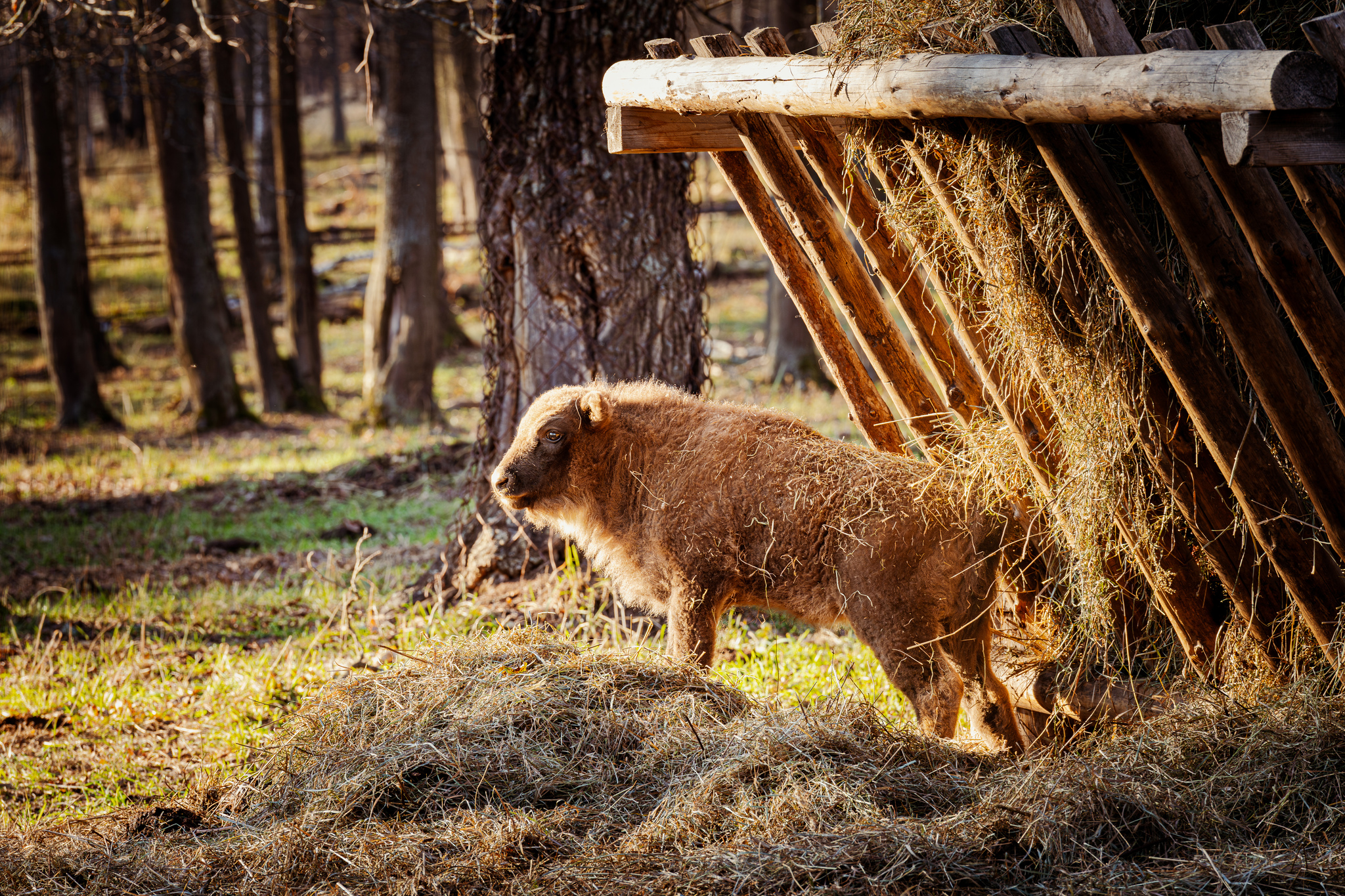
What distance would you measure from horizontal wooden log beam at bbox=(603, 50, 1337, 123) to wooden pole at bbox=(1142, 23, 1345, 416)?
9.9 inches

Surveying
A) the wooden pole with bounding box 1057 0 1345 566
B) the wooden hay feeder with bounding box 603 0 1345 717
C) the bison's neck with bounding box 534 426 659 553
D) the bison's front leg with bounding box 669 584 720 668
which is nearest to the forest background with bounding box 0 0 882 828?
the bison's front leg with bounding box 669 584 720 668

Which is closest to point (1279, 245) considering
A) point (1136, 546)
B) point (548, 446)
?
point (1136, 546)

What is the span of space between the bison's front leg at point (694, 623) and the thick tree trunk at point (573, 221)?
257 centimetres

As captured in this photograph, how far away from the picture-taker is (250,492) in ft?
41.1

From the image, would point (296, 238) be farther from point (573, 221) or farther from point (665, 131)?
point (665, 131)

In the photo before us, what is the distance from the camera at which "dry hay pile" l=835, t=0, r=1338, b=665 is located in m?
4.01

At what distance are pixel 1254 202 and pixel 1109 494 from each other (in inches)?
53.1

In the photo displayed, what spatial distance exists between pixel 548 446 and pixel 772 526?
1.26 m

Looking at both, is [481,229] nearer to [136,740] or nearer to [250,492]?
[136,740]

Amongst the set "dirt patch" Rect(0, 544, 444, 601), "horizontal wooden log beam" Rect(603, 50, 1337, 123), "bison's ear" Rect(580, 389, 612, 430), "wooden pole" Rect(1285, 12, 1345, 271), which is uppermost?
"horizontal wooden log beam" Rect(603, 50, 1337, 123)

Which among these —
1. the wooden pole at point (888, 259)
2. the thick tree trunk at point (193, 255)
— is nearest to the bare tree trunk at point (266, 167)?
the thick tree trunk at point (193, 255)

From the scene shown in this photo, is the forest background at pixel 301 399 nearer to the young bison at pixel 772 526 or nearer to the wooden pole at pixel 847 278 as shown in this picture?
the young bison at pixel 772 526

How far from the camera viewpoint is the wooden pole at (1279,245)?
3361 millimetres

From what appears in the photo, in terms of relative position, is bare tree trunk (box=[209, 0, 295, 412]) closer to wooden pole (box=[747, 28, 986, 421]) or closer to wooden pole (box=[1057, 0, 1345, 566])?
wooden pole (box=[747, 28, 986, 421])
